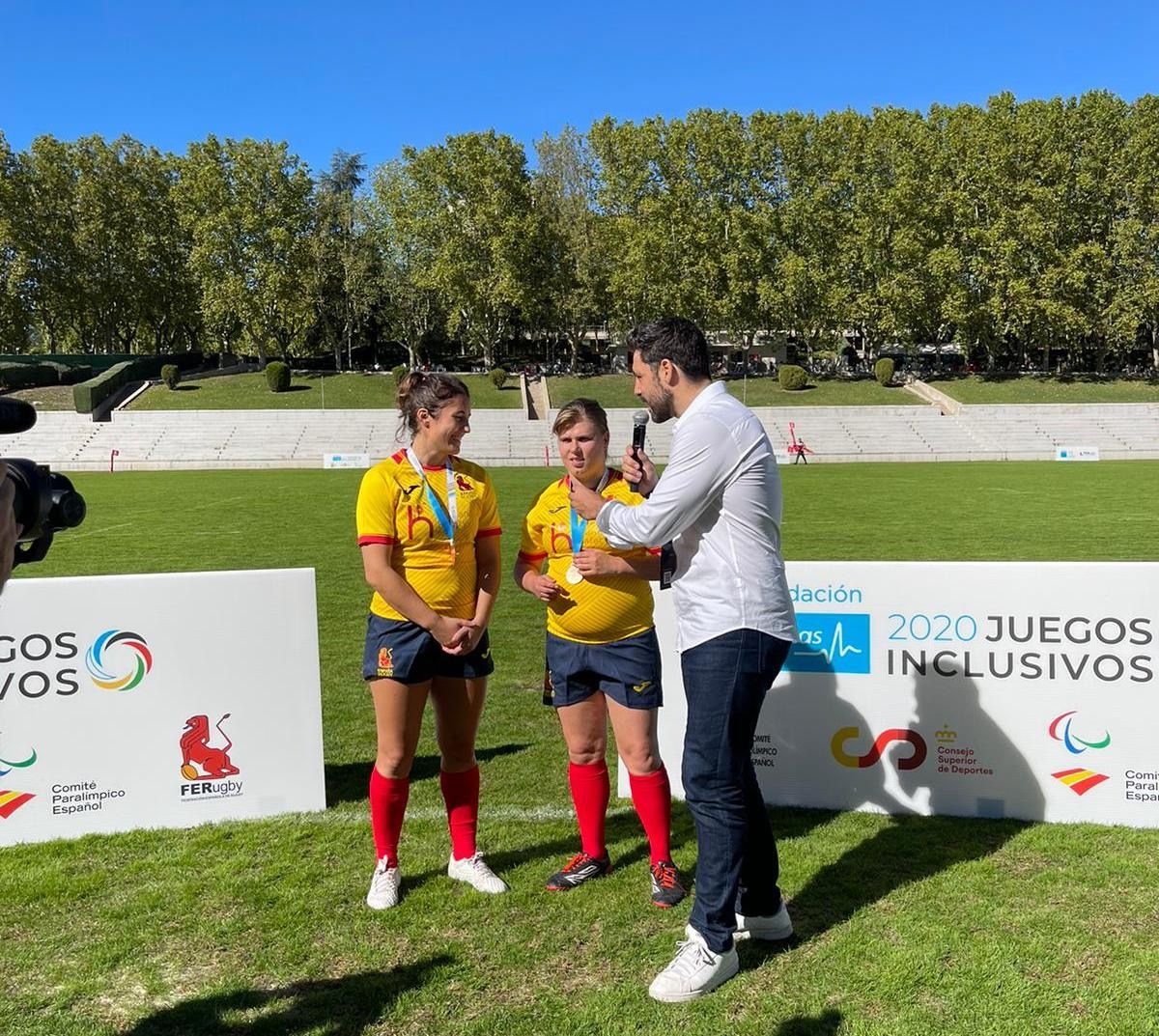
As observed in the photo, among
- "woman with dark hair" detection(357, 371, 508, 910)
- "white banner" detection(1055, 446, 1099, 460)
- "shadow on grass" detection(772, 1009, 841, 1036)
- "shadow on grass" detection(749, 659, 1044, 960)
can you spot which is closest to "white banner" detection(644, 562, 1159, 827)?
"shadow on grass" detection(749, 659, 1044, 960)

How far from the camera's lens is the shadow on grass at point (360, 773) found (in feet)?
15.7

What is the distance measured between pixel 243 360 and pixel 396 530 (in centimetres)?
6704

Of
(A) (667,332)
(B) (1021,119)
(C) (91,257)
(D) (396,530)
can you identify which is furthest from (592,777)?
(C) (91,257)

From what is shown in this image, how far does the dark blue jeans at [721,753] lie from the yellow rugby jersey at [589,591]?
63 cm

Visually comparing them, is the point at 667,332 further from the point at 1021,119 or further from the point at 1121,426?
the point at 1021,119

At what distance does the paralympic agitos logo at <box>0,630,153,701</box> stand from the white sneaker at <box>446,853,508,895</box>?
1739mm

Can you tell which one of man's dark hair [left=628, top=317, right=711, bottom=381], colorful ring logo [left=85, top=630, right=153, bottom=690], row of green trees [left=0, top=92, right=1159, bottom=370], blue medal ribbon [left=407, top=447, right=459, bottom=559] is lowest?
colorful ring logo [left=85, top=630, right=153, bottom=690]

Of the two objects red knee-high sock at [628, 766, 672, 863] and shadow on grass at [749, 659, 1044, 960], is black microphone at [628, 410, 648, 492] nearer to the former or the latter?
red knee-high sock at [628, 766, 672, 863]

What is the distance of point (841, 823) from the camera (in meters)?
4.30

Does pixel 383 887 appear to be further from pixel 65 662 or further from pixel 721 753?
pixel 65 662

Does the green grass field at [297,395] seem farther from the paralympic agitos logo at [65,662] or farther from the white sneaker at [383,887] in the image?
the white sneaker at [383,887]

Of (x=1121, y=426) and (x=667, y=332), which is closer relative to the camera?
(x=667, y=332)

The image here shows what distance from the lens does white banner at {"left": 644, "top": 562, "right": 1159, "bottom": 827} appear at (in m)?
4.11

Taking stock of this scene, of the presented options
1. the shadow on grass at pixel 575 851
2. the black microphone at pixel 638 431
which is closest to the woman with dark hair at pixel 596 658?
the shadow on grass at pixel 575 851
